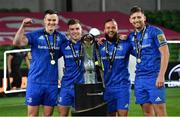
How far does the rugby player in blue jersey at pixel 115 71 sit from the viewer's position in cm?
775

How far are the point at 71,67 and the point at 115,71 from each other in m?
0.64

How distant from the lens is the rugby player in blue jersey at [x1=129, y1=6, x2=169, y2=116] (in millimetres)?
7414

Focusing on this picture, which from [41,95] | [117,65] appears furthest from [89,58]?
[41,95]

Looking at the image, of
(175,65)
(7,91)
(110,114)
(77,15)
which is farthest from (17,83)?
(77,15)

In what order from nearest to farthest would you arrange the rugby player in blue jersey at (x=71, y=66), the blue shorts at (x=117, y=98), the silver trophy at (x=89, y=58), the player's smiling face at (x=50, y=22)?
the silver trophy at (x=89, y=58)
the player's smiling face at (x=50, y=22)
the rugby player in blue jersey at (x=71, y=66)
the blue shorts at (x=117, y=98)

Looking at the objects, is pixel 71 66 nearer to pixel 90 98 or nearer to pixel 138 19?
pixel 90 98

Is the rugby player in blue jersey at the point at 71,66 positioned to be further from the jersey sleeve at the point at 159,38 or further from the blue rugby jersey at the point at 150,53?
the jersey sleeve at the point at 159,38

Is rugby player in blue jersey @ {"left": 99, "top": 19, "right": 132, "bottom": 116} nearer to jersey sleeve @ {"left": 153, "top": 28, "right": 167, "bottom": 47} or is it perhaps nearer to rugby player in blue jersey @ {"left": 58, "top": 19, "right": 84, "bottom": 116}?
rugby player in blue jersey @ {"left": 58, "top": 19, "right": 84, "bottom": 116}

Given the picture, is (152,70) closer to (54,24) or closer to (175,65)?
(54,24)

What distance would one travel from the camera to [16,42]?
736cm

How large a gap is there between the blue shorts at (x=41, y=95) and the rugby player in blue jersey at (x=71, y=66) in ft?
0.56

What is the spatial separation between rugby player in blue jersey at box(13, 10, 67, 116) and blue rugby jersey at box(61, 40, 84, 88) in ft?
0.52

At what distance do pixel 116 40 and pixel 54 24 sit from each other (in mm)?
928

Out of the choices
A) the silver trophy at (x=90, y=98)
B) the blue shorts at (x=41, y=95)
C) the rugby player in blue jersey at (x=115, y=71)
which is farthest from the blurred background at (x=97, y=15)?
the silver trophy at (x=90, y=98)
